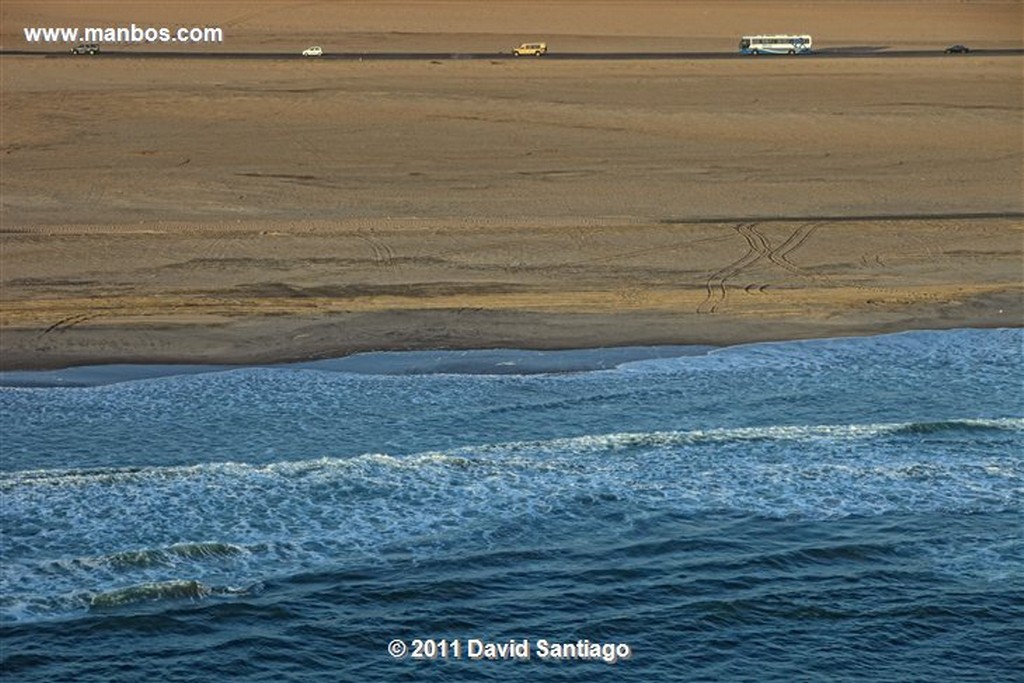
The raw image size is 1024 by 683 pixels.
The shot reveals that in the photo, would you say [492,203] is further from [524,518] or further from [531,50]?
[531,50]

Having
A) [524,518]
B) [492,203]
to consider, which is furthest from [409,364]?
[492,203]


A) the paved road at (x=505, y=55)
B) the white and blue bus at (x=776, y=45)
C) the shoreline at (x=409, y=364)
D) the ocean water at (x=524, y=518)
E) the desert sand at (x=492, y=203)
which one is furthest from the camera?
the white and blue bus at (x=776, y=45)

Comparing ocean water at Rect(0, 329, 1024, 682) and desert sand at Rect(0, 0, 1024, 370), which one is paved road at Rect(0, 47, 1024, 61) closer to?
desert sand at Rect(0, 0, 1024, 370)

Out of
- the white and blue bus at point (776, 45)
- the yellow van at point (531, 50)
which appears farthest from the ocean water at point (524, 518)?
the white and blue bus at point (776, 45)

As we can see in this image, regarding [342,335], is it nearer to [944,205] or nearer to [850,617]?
[850,617]

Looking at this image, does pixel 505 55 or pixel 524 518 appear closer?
pixel 524 518

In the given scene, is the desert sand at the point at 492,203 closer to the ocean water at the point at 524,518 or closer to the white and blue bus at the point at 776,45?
the ocean water at the point at 524,518
